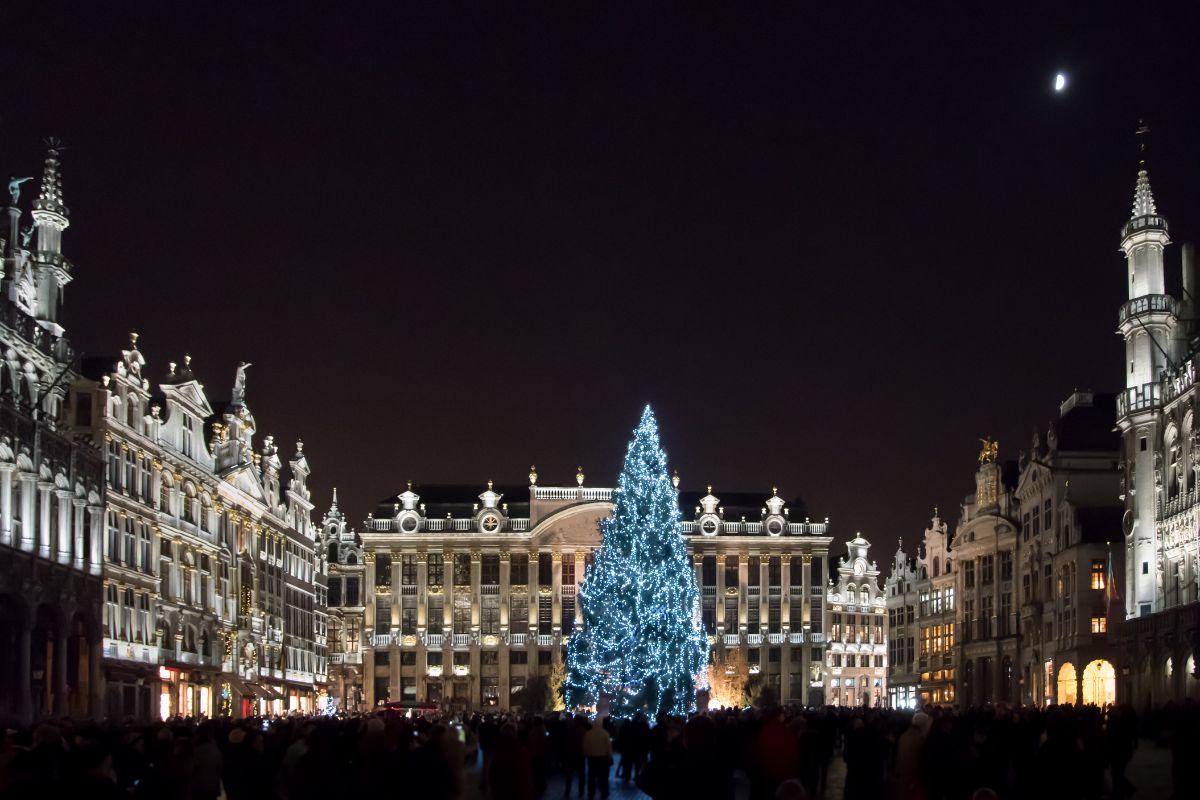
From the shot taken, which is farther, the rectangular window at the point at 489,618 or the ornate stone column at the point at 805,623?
the rectangular window at the point at 489,618

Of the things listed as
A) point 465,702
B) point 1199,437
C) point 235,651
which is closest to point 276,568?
point 235,651

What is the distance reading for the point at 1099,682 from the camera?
271 feet

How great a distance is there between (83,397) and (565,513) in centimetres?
6006

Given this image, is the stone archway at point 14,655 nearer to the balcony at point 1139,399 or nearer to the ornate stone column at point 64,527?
the ornate stone column at point 64,527

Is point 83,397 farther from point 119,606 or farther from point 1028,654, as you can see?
point 1028,654

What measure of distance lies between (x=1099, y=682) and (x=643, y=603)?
26.8 m

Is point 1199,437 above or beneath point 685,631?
above

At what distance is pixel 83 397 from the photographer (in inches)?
2441

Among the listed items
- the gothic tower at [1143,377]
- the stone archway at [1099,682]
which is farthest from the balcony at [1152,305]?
the stone archway at [1099,682]

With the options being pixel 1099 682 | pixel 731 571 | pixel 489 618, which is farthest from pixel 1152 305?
pixel 489 618

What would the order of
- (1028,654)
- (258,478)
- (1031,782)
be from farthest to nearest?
(1028,654)
(258,478)
(1031,782)

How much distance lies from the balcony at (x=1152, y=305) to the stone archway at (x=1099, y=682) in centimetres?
2005

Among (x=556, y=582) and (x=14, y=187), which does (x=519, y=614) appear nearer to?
(x=556, y=582)

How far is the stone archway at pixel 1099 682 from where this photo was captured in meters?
81.6
